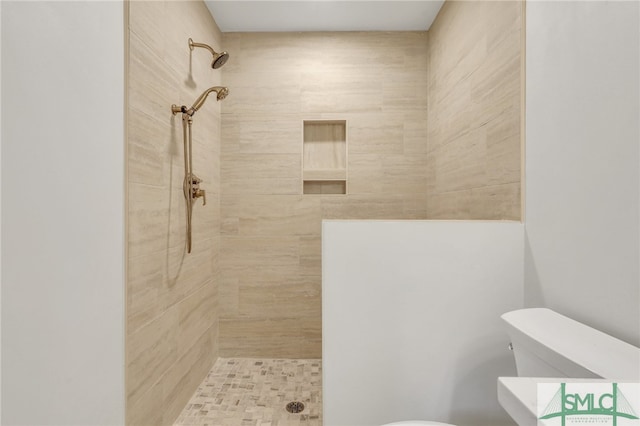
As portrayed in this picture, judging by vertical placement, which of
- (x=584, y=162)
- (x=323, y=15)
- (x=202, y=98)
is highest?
(x=323, y=15)

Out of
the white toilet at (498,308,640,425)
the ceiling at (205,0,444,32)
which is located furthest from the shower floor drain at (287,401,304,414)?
the ceiling at (205,0,444,32)

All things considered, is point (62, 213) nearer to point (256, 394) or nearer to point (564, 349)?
point (564, 349)

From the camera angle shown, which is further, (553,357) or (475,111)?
(475,111)

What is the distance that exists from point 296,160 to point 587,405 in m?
2.06

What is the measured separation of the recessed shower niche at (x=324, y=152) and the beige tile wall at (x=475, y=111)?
0.63 metres

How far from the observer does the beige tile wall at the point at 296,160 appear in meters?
2.47

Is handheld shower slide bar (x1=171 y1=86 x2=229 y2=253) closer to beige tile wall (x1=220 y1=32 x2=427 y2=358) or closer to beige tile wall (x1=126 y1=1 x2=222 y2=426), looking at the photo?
beige tile wall (x1=126 y1=1 x2=222 y2=426)

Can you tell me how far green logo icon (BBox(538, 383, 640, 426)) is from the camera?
2.25ft

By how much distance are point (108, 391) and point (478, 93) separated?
2.01m

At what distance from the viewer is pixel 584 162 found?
101cm

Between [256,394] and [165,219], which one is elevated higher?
[165,219]

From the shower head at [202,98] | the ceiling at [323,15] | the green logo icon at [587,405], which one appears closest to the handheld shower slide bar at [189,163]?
the shower head at [202,98]

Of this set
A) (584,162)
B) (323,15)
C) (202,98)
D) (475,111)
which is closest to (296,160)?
(202,98)

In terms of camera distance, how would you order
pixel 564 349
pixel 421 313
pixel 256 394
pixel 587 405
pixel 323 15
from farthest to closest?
pixel 323 15 < pixel 256 394 < pixel 421 313 < pixel 564 349 < pixel 587 405
